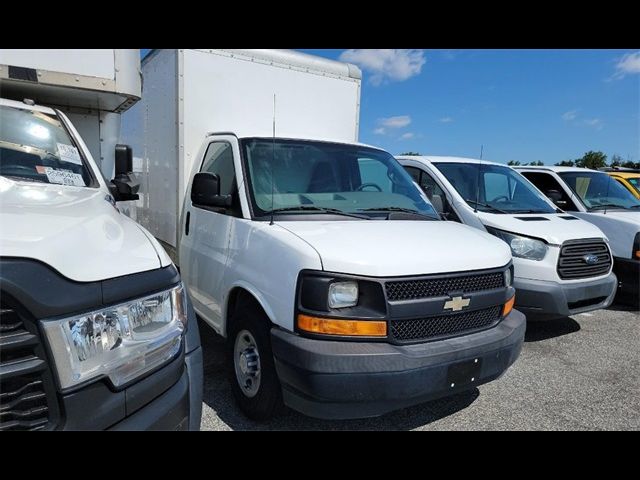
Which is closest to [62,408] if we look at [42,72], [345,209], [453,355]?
[453,355]

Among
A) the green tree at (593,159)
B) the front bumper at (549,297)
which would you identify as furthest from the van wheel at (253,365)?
the green tree at (593,159)

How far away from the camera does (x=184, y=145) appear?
441cm

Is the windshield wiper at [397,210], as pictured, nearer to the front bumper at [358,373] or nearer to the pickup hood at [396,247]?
the pickup hood at [396,247]

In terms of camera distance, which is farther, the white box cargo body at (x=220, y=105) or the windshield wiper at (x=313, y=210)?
the white box cargo body at (x=220, y=105)

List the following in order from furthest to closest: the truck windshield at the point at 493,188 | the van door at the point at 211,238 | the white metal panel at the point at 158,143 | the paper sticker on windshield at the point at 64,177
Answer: the truck windshield at the point at 493,188
the white metal panel at the point at 158,143
the van door at the point at 211,238
the paper sticker on windshield at the point at 64,177

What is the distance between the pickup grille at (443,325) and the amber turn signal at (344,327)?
11 centimetres

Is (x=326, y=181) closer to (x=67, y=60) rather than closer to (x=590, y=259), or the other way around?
(x=67, y=60)

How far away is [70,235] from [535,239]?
14.9 feet

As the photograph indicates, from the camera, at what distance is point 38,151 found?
3.11 metres

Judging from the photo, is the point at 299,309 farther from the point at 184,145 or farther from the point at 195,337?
the point at 184,145

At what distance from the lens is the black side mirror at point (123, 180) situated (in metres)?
3.59

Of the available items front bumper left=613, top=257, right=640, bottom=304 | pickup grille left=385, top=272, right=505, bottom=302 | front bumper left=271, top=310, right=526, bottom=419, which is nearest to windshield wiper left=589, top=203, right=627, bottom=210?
front bumper left=613, top=257, right=640, bottom=304

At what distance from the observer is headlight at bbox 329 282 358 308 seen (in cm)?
251
